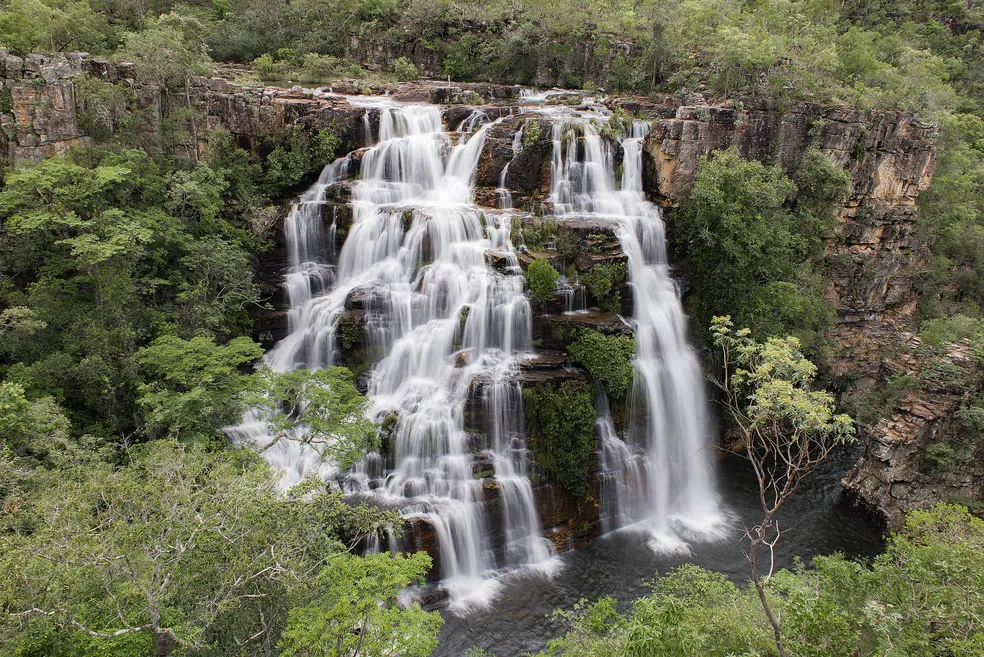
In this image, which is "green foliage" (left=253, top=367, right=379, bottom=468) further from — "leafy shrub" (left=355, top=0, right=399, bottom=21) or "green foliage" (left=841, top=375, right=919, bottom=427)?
"leafy shrub" (left=355, top=0, right=399, bottom=21)

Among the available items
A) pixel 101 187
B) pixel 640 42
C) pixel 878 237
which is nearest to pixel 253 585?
pixel 101 187

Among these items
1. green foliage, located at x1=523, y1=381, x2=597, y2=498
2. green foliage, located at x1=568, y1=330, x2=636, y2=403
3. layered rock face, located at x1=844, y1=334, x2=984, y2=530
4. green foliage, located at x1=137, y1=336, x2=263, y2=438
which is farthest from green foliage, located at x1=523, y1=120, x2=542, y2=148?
layered rock face, located at x1=844, y1=334, x2=984, y2=530

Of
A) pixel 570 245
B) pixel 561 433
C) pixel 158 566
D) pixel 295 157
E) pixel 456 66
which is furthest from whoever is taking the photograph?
pixel 456 66

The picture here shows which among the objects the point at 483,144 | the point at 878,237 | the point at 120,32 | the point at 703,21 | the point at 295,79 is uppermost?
the point at 703,21

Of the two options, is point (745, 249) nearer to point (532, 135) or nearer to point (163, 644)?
point (532, 135)

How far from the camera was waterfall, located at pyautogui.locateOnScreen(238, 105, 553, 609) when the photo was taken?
14.5 m

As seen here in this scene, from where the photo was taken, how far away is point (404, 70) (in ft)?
103

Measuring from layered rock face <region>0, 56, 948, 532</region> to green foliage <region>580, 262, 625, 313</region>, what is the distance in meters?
0.15

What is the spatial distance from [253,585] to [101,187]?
1310cm

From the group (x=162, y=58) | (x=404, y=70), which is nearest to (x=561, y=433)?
(x=162, y=58)

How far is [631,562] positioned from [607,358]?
6.00 metres

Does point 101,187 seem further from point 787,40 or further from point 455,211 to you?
point 787,40

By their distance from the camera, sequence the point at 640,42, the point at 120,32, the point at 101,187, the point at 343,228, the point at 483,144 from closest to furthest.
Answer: the point at 101,187, the point at 343,228, the point at 483,144, the point at 120,32, the point at 640,42

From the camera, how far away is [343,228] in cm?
2048
